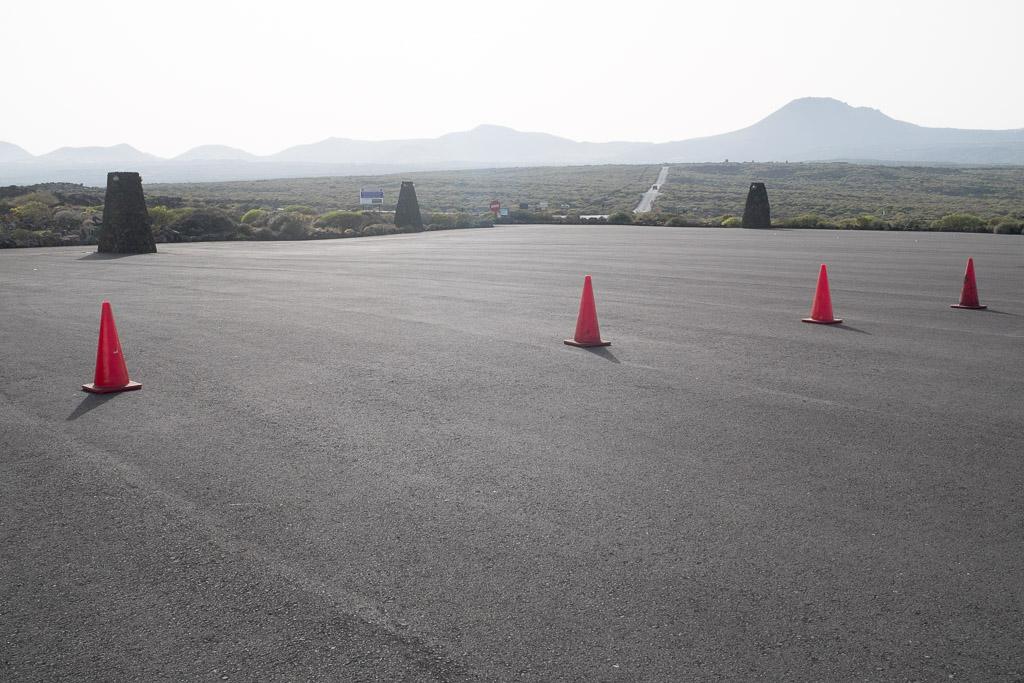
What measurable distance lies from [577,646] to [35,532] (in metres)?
2.90

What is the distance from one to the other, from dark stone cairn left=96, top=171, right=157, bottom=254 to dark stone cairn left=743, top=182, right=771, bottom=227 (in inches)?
921

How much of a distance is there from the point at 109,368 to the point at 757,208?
110ft

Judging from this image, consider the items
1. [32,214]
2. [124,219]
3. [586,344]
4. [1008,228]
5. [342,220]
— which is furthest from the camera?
[342,220]

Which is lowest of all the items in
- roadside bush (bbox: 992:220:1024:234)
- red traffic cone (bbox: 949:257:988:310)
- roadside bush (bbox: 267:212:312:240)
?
roadside bush (bbox: 992:220:1024:234)

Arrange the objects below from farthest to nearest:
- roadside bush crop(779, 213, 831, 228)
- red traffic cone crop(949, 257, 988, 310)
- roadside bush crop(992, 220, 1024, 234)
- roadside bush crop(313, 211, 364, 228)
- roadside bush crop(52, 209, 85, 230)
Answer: roadside bush crop(779, 213, 831, 228), roadside bush crop(313, 211, 364, 228), roadside bush crop(992, 220, 1024, 234), roadside bush crop(52, 209, 85, 230), red traffic cone crop(949, 257, 988, 310)

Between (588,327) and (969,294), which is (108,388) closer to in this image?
(588,327)

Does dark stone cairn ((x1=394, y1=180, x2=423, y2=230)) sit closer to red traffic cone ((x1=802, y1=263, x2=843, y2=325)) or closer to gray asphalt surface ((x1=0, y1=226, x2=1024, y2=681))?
gray asphalt surface ((x1=0, y1=226, x2=1024, y2=681))

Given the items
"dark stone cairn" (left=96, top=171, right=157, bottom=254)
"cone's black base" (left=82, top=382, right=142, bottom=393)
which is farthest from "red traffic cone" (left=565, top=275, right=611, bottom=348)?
"dark stone cairn" (left=96, top=171, right=157, bottom=254)

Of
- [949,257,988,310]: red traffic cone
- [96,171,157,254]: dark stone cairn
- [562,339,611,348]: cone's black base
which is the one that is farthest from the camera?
[96,171,157,254]: dark stone cairn

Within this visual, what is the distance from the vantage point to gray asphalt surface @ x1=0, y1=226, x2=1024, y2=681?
3510mm

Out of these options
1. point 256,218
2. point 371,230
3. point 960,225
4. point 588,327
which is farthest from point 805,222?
point 588,327

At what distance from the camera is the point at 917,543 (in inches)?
179

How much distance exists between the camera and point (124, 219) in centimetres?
2489

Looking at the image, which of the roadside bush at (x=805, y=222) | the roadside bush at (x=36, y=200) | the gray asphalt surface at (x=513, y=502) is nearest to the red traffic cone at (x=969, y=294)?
the gray asphalt surface at (x=513, y=502)
